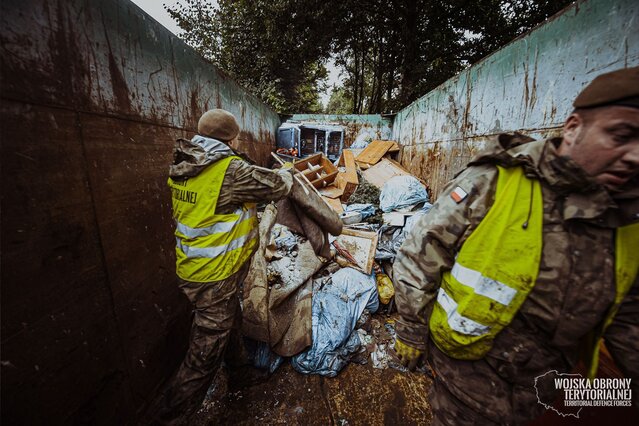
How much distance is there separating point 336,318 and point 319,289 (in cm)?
42

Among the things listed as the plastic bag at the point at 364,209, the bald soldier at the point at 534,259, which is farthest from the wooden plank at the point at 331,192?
the bald soldier at the point at 534,259

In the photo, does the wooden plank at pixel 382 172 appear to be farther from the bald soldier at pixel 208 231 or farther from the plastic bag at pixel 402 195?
the bald soldier at pixel 208 231

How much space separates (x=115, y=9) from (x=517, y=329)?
2680 millimetres

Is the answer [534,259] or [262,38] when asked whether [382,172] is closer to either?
[534,259]

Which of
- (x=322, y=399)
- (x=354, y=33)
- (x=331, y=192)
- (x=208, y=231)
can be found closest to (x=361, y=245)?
(x=322, y=399)

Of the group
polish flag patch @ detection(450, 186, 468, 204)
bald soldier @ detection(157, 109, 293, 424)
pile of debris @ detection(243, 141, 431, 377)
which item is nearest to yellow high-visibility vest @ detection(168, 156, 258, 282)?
bald soldier @ detection(157, 109, 293, 424)

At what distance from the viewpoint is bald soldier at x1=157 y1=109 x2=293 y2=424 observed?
60.7 inches

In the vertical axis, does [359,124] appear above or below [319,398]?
above

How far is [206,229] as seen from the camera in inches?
61.5

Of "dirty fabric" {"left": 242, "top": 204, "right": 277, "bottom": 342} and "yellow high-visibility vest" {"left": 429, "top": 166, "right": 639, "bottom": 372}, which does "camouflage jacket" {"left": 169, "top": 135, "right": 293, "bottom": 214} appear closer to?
"dirty fabric" {"left": 242, "top": 204, "right": 277, "bottom": 342}

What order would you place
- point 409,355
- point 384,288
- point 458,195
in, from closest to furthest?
point 458,195 < point 409,355 < point 384,288

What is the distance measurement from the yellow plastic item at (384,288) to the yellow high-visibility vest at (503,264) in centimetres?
187

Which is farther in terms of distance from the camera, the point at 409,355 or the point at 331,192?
Result: the point at 331,192

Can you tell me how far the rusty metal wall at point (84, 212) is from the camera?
3.05 ft
